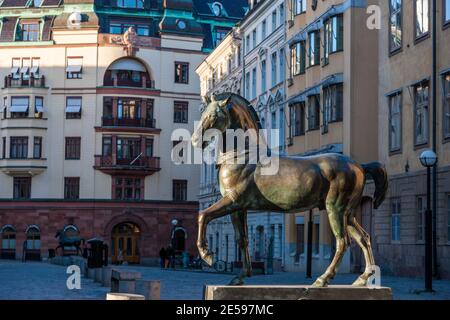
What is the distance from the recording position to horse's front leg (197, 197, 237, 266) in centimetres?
1233

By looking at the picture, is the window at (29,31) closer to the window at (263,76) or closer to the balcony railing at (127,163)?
the balcony railing at (127,163)

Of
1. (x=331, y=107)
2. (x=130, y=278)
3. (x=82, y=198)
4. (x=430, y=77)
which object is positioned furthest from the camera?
(x=82, y=198)

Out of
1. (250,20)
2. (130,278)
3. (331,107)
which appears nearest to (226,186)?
(130,278)

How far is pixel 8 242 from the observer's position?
85.8 meters

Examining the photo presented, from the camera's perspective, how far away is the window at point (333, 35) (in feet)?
151

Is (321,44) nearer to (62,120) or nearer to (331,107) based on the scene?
(331,107)

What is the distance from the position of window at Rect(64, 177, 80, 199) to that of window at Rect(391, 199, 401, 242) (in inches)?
1984

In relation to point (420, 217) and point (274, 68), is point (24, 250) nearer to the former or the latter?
point (274, 68)

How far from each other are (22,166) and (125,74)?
38.9ft

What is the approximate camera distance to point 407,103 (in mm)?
38500

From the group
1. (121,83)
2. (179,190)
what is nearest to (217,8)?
(121,83)

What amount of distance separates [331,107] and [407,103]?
29.0 ft

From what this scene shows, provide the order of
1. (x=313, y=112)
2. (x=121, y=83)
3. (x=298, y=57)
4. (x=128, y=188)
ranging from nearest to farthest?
1. (x=313, y=112)
2. (x=298, y=57)
3. (x=128, y=188)
4. (x=121, y=83)

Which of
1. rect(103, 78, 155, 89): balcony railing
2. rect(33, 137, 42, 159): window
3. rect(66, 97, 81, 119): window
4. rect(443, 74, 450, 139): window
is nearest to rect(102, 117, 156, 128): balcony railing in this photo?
rect(66, 97, 81, 119): window
